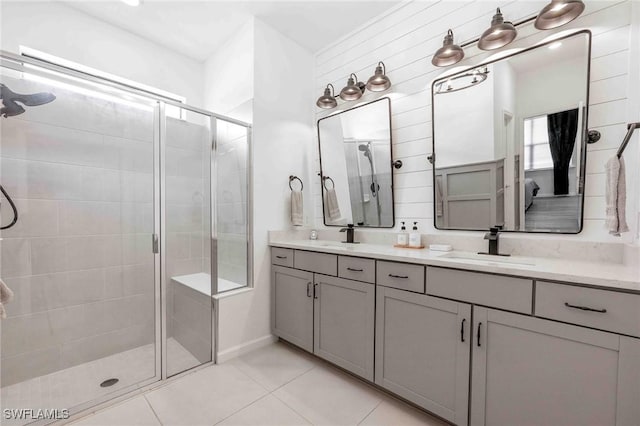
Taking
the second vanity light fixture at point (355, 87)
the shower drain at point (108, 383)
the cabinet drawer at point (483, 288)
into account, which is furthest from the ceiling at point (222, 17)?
the shower drain at point (108, 383)

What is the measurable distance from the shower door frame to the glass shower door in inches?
0.9

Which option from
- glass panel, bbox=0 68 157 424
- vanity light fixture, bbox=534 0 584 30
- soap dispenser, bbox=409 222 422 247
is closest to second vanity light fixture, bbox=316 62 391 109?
vanity light fixture, bbox=534 0 584 30

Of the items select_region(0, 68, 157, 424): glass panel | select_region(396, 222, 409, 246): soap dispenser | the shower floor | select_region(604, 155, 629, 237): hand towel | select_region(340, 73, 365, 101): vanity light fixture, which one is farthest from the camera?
select_region(340, 73, 365, 101): vanity light fixture

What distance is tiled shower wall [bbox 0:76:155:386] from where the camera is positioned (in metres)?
1.78

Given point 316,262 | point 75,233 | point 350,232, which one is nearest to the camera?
point 75,233

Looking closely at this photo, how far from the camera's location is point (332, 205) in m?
2.73

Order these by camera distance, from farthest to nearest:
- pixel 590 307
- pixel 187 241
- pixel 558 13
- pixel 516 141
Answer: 1. pixel 187 241
2. pixel 516 141
3. pixel 558 13
4. pixel 590 307

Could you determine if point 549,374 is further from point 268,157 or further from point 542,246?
point 268,157

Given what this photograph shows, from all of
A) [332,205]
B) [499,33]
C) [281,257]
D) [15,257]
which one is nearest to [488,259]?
[499,33]

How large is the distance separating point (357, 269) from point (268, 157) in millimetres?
1396

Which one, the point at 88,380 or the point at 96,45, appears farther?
the point at 96,45

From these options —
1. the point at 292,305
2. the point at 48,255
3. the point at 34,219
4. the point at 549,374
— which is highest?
the point at 34,219

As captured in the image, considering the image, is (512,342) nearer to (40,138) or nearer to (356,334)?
(356,334)

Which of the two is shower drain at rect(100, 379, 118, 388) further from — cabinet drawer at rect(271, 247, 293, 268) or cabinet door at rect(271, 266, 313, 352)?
cabinet drawer at rect(271, 247, 293, 268)
